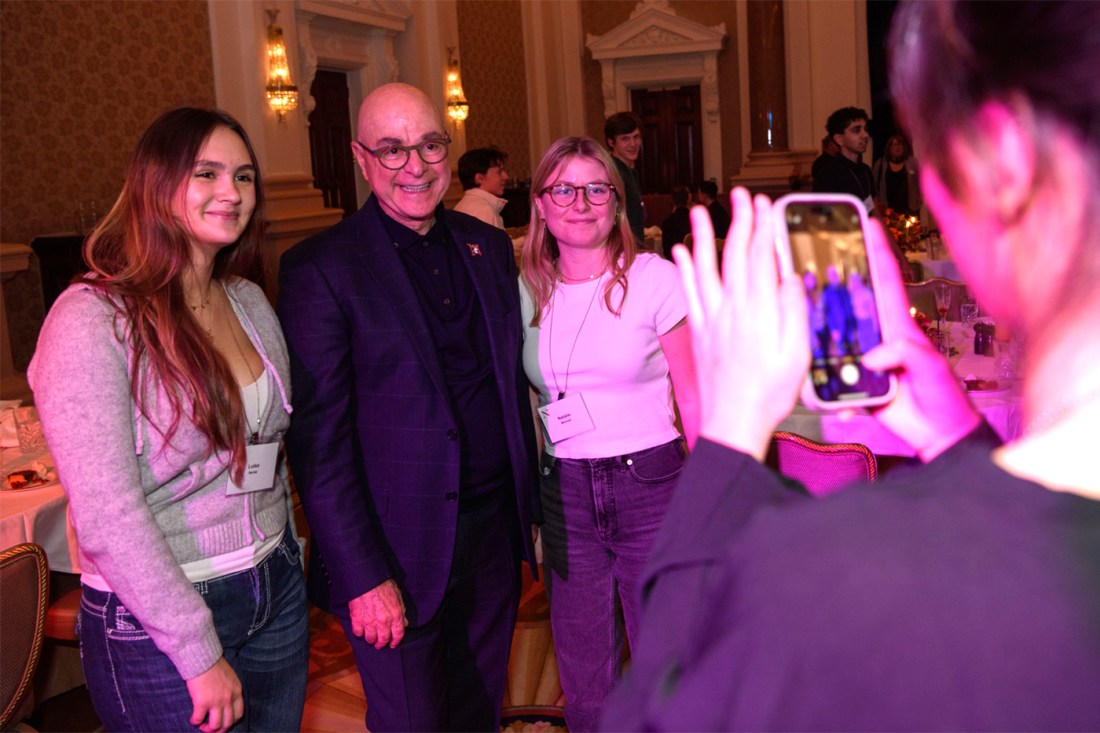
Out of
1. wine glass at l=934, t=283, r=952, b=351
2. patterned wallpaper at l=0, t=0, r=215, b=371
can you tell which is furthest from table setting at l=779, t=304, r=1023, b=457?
patterned wallpaper at l=0, t=0, r=215, b=371

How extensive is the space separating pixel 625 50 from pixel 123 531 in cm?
1376

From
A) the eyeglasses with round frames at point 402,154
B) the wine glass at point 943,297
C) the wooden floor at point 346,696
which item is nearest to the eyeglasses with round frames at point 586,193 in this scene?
the eyeglasses with round frames at point 402,154

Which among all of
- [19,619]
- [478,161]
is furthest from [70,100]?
[19,619]

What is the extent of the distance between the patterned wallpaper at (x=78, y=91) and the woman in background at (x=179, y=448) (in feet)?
16.2

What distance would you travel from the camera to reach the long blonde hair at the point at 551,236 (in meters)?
2.31

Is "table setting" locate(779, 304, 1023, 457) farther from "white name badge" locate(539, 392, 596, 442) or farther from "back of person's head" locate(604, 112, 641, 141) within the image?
"back of person's head" locate(604, 112, 641, 141)

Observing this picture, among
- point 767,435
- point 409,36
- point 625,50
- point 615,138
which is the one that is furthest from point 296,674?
point 625,50

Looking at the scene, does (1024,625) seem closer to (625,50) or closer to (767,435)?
(767,435)

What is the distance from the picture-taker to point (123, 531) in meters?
1.54

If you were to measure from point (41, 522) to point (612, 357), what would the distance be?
1744 millimetres

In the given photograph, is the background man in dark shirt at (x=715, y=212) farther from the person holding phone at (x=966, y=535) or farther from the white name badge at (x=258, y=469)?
the person holding phone at (x=966, y=535)

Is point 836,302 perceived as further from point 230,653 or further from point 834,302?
point 230,653

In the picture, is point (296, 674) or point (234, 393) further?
point (296, 674)

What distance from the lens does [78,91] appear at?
6.45 metres
